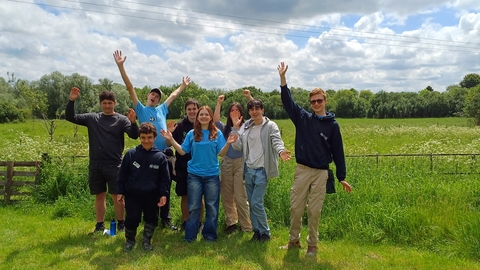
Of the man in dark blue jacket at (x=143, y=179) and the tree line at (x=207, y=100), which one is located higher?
the tree line at (x=207, y=100)

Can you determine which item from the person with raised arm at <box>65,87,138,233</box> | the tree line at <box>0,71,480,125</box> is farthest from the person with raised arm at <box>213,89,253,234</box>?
the tree line at <box>0,71,480,125</box>

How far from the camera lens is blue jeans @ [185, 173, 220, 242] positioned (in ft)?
17.2

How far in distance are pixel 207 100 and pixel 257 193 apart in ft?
152

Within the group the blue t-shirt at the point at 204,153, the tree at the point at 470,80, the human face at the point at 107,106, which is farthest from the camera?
the tree at the point at 470,80

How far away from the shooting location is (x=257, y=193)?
5.25 m

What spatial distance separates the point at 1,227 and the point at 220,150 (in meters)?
4.05

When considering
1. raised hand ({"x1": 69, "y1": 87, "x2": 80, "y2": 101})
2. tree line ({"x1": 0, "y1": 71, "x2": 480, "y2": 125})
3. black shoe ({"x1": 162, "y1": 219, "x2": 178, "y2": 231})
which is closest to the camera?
raised hand ({"x1": 69, "y1": 87, "x2": 80, "y2": 101})

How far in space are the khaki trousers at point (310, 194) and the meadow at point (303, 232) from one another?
440mm

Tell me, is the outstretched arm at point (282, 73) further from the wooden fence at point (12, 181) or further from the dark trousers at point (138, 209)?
the wooden fence at point (12, 181)

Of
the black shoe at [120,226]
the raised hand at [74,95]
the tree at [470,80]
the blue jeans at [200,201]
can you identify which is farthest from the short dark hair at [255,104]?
the tree at [470,80]

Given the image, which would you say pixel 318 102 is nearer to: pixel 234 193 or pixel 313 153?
pixel 313 153

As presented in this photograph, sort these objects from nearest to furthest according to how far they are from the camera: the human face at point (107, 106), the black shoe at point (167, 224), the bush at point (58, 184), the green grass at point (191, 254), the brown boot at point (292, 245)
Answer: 1. the green grass at point (191, 254)
2. the brown boot at point (292, 245)
3. the human face at point (107, 106)
4. the black shoe at point (167, 224)
5. the bush at point (58, 184)

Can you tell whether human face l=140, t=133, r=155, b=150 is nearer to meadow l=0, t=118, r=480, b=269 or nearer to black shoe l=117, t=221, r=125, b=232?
meadow l=0, t=118, r=480, b=269

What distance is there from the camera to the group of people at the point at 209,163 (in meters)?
4.76
